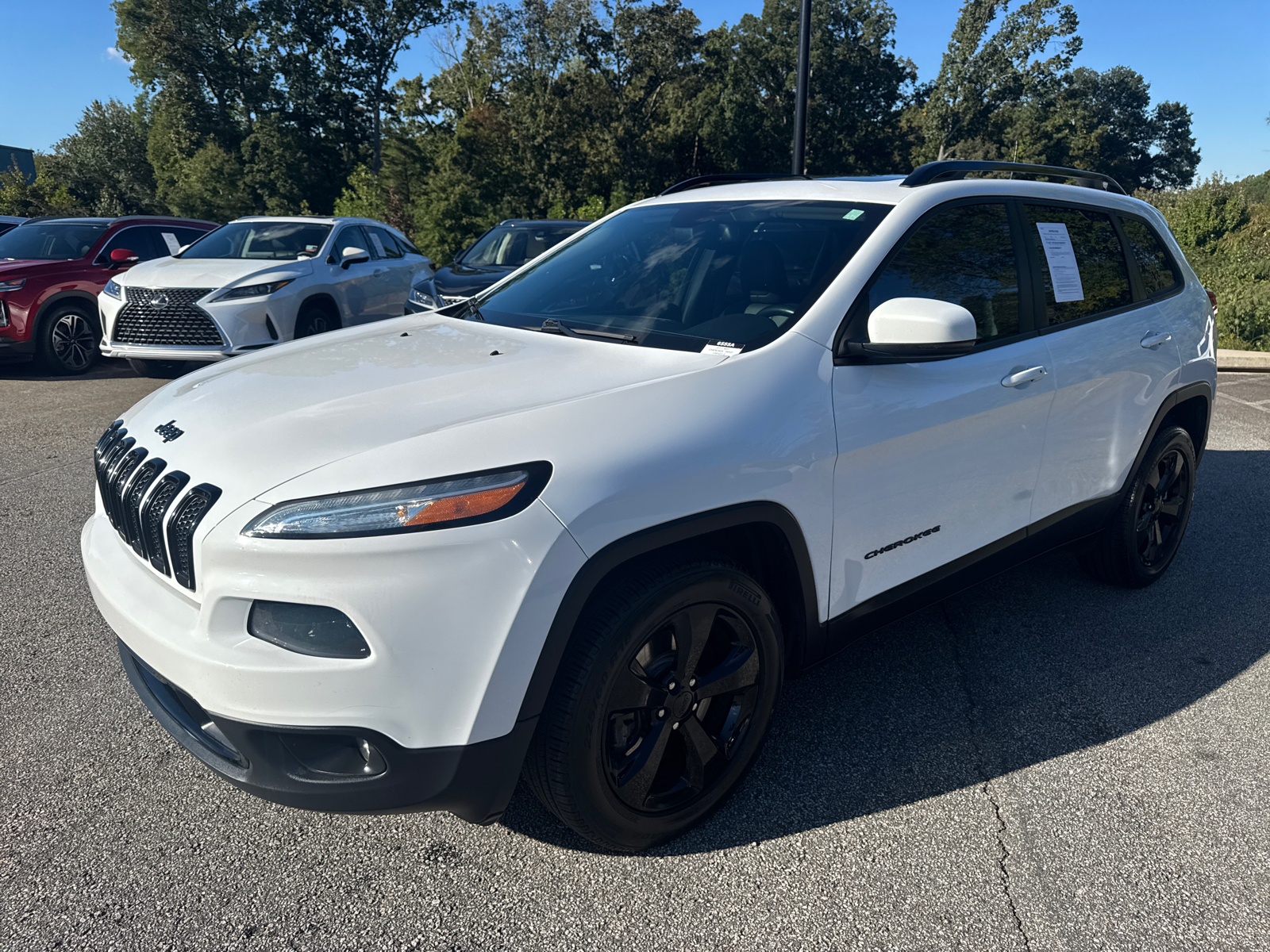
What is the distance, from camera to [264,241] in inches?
370

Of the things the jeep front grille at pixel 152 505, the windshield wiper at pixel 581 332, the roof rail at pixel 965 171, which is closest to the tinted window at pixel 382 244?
the windshield wiper at pixel 581 332

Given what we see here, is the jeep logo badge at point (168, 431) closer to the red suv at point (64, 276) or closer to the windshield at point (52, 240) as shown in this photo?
the red suv at point (64, 276)

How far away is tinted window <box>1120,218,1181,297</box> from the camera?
12.9 feet

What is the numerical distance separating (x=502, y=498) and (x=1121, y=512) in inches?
121

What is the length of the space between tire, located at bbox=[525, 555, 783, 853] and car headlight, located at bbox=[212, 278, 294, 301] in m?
7.17

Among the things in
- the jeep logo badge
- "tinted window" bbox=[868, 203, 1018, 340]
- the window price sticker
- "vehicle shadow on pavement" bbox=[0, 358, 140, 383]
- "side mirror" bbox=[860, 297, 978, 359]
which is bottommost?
"vehicle shadow on pavement" bbox=[0, 358, 140, 383]

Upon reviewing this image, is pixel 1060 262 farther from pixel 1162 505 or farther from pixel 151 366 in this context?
pixel 151 366

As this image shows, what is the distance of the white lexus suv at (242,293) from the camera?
8.06 meters

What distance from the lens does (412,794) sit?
1944 mm

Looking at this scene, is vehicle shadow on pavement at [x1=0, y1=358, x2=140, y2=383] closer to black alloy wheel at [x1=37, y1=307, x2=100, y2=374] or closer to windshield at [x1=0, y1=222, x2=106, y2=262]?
black alloy wheel at [x1=37, y1=307, x2=100, y2=374]

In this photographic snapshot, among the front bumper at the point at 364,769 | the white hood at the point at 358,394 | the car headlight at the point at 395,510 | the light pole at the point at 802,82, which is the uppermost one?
the light pole at the point at 802,82

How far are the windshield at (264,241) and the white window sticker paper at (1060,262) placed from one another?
7.61 metres

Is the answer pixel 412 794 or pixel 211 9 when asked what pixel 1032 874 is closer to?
pixel 412 794

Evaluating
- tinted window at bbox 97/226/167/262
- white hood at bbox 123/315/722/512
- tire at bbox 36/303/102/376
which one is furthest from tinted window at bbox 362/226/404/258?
white hood at bbox 123/315/722/512
